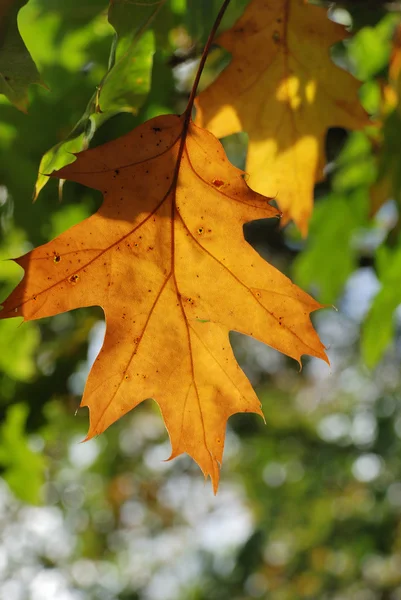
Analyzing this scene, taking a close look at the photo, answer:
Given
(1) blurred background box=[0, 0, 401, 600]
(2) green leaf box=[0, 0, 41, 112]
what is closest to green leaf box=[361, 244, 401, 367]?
(1) blurred background box=[0, 0, 401, 600]

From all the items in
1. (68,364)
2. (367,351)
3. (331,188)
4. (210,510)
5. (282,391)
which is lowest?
(210,510)

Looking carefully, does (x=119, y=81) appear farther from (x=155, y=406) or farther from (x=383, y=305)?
(x=155, y=406)

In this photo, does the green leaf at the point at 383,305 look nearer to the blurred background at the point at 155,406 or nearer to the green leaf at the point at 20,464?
the blurred background at the point at 155,406

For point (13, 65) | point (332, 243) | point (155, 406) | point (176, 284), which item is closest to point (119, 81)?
point (13, 65)

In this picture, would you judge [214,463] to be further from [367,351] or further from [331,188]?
[331,188]

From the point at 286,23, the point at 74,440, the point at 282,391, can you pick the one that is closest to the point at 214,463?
the point at 286,23
